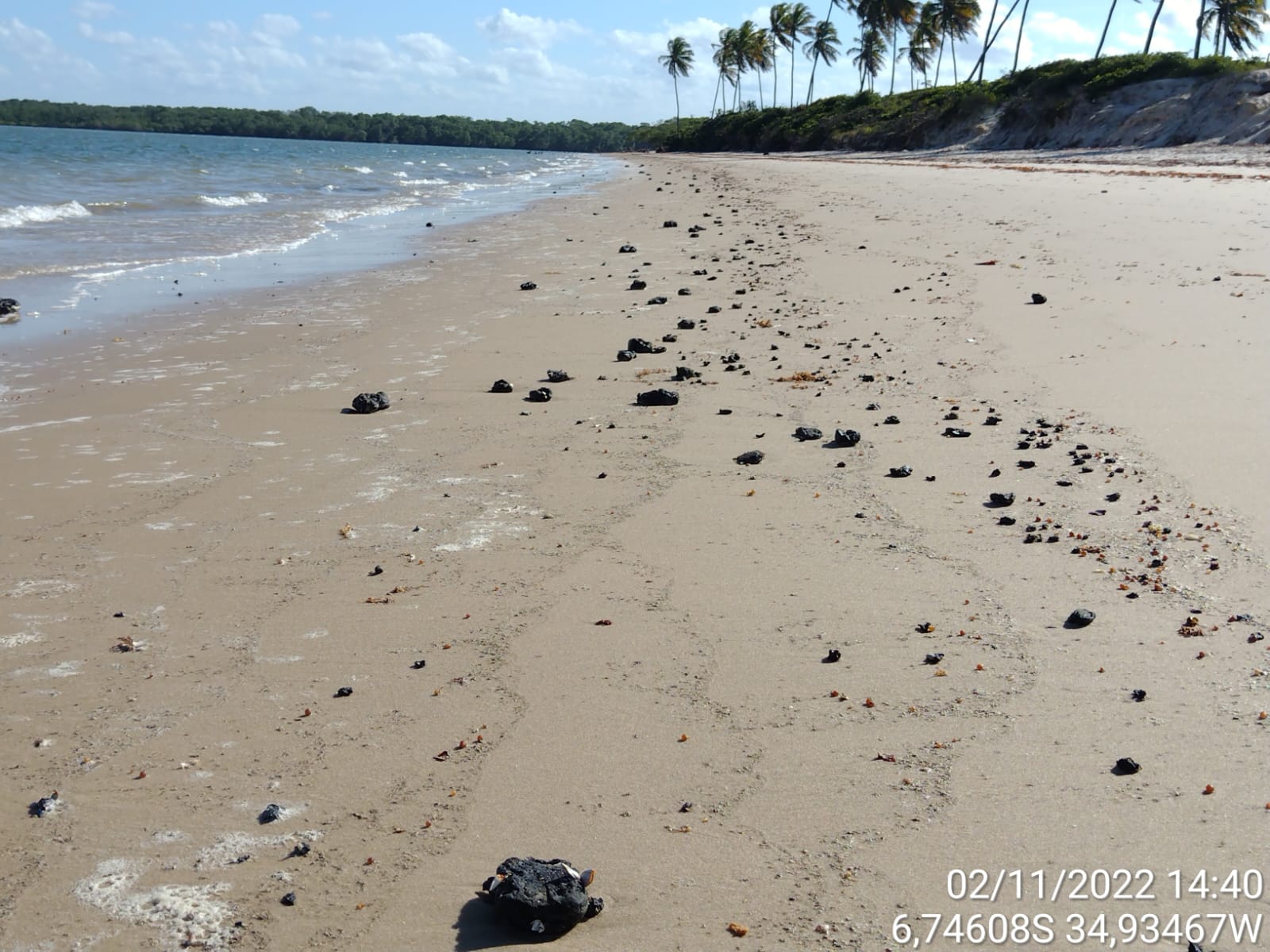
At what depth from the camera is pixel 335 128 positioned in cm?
19050

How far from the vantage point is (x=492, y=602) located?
421 centimetres

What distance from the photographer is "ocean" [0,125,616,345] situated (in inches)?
513

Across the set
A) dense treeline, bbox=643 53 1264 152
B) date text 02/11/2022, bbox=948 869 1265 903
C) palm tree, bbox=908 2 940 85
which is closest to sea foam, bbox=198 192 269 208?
date text 02/11/2022, bbox=948 869 1265 903

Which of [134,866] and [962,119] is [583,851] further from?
[962,119]

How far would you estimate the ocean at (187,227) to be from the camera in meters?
13.0

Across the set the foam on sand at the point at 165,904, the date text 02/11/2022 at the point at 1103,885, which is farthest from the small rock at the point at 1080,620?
the foam on sand at the point at 165,904

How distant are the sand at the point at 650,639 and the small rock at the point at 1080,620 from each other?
1.6 inches

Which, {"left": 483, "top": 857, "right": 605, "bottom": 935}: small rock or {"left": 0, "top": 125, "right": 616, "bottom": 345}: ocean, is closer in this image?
{"left": 483, "top": 857, "right": 605, "bottom": 935}: small rock

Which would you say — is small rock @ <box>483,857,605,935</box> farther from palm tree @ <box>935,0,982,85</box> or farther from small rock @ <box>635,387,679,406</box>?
palm tree @ <box>935,0,982,85</box>

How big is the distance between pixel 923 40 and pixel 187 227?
83736 millimetres

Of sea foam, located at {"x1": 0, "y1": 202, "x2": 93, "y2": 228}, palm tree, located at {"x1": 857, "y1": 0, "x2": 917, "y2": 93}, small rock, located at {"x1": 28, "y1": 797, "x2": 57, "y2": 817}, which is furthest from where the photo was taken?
palm tree, located at {"x1": 857, "y1": 0, "x2": 917, "y2": 93}

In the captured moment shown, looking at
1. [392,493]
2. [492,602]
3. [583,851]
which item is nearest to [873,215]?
[392,493]

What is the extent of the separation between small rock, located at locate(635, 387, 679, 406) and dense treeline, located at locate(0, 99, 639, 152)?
16648cm

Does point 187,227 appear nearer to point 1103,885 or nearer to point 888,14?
point 1103,885
